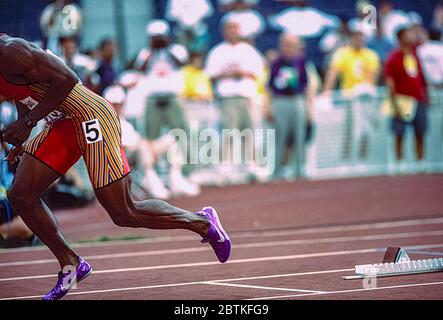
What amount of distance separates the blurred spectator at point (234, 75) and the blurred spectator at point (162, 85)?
106cm

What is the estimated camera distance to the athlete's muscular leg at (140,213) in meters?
9.58

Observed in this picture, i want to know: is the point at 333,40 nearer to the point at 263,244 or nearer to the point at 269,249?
the point at 263,244

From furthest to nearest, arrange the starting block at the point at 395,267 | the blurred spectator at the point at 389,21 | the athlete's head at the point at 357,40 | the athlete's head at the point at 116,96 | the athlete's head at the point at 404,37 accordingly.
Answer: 1. the blurred spectator at the point at 389,21
2. the athlete's head at the point at 357,40
3. the athlete's head at the point at 404,37
4. the athlete's head at the point at 116,96
5. the starting block at the point at 395,267

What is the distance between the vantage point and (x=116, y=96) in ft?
60.4

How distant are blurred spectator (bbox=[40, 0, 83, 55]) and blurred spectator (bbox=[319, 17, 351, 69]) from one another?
18.6 feet

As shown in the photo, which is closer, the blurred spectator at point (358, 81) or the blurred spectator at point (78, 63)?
the blurred spectator at point (78, 63)

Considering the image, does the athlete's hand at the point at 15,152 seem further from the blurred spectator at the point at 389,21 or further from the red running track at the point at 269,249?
the blurred spectator at the point at 389,21

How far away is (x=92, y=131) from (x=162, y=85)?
1062cm

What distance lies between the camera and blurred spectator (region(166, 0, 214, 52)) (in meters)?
23.5

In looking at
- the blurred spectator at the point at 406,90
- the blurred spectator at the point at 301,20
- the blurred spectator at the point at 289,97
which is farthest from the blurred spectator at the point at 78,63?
the blurred spectator at the point at 406,90

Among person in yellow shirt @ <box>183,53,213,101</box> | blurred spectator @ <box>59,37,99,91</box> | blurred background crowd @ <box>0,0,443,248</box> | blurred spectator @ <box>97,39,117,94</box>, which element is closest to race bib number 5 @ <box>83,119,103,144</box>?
blurred spectator @ <box>59,37,99,91</box>

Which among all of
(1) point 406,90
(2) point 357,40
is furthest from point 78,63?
(1) point 406,90

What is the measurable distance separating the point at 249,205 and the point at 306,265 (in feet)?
23.3

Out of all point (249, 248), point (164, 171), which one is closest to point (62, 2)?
point (164, 171)
